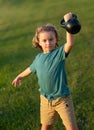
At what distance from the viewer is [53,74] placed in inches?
197

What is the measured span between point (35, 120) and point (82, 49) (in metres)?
4.62

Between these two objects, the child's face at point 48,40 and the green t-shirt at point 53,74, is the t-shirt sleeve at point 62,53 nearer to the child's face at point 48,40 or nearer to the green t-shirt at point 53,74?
the green t-shirt at point 53,74

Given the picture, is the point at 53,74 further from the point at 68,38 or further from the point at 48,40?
the point at 68,38

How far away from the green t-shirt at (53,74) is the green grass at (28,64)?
1.39 m

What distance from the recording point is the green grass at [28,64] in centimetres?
675

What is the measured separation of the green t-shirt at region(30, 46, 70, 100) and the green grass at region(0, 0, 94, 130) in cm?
139

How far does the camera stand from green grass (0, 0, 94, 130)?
6.75 metres

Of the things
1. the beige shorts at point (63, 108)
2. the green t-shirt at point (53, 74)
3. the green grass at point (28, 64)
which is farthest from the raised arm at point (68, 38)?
the green grass at point (28, 64)

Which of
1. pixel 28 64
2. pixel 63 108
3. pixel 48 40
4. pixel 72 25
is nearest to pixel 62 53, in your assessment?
pixel 48 40

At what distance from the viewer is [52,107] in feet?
16.9

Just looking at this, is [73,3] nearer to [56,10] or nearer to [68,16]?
[56,10]

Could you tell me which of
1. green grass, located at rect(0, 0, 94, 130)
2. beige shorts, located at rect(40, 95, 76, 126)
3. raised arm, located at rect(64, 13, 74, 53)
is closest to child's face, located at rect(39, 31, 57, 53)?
raised arm, located at rect(64, 13, 74, 53)

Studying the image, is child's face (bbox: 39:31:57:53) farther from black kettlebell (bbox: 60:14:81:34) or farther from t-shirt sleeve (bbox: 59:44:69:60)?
black kettlebell (bbox: 60:14:81:34)

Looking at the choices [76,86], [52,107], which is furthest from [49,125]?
[76,86]
